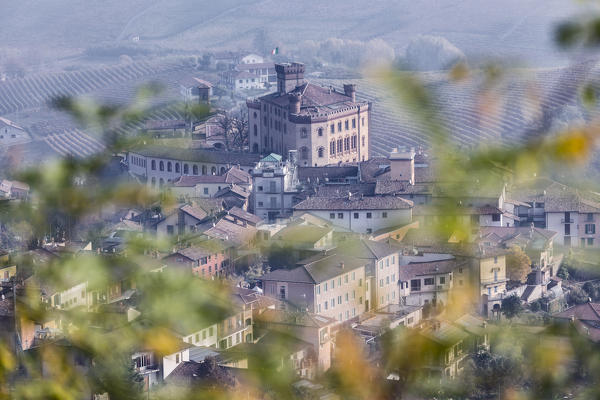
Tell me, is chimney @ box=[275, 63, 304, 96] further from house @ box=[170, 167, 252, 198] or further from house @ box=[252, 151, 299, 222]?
house @ box=[252, 151, 299, 222]

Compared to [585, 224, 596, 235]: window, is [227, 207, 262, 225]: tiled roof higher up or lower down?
higher up

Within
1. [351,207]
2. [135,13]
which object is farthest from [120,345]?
[135,13]

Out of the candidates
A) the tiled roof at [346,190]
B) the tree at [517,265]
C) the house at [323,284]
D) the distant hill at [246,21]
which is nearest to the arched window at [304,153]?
the tiled roof at [346,190]

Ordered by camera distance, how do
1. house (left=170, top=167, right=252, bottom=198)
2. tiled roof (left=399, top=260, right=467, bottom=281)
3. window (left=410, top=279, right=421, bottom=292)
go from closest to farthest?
window (left=410, top=279, right=421, bottom=292), tiled roof (left=399, top=260, right=467, bottom=281), house (left=170, top=167, right=252, bottom=198)

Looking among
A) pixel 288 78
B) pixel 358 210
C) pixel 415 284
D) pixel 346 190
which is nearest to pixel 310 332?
pixel 415 284

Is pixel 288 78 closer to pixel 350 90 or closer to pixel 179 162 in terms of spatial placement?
pixel 350 90

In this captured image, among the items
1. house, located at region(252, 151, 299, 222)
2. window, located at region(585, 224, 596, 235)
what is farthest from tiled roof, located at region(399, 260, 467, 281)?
window, located at region(585, 224, 596, 235)
